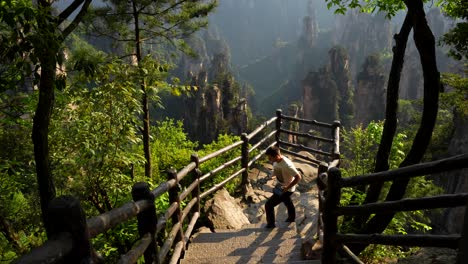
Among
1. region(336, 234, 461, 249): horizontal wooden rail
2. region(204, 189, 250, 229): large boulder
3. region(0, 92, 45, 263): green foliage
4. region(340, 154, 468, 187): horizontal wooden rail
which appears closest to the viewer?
region(340, 154, 468, 187): horizontal wooden rail

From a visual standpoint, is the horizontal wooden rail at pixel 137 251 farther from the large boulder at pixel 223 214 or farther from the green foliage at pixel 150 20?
the green foliage at pixel 150 20

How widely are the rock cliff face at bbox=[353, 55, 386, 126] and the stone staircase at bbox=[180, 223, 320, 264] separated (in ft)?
181

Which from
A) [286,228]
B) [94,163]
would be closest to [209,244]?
[286,228]

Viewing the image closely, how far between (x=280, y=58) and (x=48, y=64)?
135m

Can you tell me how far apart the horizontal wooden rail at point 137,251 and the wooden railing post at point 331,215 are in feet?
5.87

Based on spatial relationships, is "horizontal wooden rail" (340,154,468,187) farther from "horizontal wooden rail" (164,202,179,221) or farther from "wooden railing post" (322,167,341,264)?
"horizontal wooden rail" (164,202,179,221)

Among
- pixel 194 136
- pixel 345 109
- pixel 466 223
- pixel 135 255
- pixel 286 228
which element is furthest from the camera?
pixel 345 109

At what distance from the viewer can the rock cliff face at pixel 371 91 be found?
185ft

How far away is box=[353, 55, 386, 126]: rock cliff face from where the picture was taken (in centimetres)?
5634

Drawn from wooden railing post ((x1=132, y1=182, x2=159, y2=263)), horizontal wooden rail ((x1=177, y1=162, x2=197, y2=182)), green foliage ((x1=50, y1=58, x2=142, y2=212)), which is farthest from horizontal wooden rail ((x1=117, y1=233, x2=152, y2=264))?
green foliage ((x1=50, y1=58, x2=142, y2=212))

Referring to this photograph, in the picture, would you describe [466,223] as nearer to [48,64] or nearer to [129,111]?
[48,64]

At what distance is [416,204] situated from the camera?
2.74 meters

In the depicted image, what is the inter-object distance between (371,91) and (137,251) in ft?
197

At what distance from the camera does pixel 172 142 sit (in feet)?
41.4
